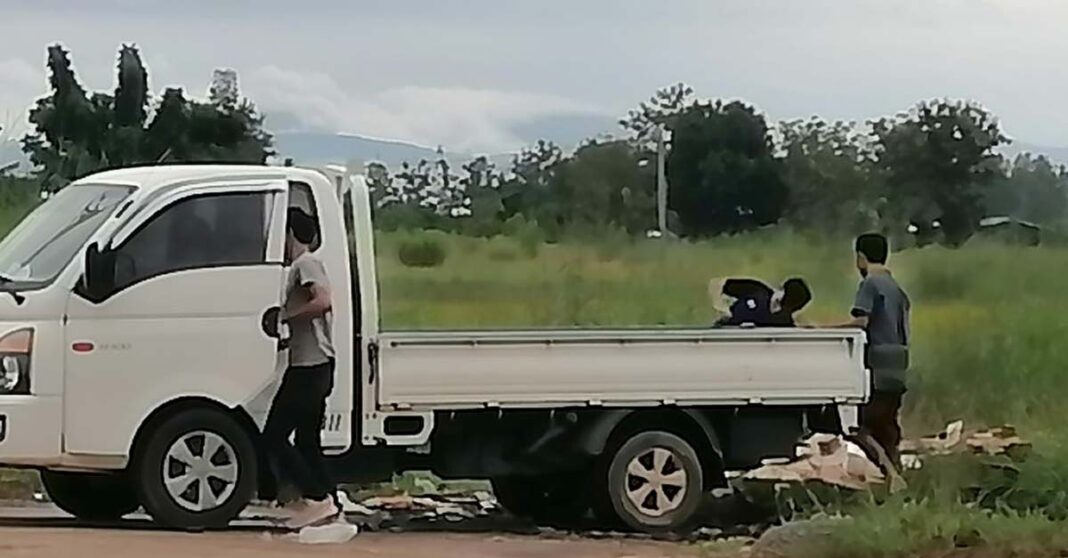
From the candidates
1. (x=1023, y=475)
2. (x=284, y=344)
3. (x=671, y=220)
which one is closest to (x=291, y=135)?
(x=671, y=220)

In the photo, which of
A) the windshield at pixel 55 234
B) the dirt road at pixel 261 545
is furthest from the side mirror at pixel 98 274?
the dirt road at pixel 261 545

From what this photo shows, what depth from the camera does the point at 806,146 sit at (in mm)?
18938

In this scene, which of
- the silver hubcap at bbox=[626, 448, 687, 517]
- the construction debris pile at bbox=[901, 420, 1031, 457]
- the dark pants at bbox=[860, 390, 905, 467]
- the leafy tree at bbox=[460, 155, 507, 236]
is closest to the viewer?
the silver hubcap at bbox=[626, 448, 687, 517]

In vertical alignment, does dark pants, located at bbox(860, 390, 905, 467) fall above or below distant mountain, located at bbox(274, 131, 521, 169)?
below

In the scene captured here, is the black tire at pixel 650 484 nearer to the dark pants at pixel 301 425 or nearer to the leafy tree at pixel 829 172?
the dark pants at pixel 301 425

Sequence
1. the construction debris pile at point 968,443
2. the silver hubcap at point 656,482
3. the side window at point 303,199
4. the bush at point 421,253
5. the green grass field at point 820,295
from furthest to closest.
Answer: the green grass field at point 820,295 < the bush at point 421,253 < the construction debris pile at point 968,443 < the silver hubcap at point 656,482 < the side window at point 303,199

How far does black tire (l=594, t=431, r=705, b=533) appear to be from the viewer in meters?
11.8

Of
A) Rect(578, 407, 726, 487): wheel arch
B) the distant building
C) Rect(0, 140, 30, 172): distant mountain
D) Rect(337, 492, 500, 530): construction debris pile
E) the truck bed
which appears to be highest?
Rect(0, 140, 30, 172): distant mountain

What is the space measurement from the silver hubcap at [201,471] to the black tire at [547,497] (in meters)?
1.93

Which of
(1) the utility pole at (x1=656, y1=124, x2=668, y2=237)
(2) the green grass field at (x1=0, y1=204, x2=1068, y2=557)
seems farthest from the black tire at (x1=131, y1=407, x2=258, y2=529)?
(1) the utility pole at (x1=656, y1=124, x2=668, y2=237)

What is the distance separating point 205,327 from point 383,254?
7.89ft

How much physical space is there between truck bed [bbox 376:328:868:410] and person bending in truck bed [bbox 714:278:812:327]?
1.32 m

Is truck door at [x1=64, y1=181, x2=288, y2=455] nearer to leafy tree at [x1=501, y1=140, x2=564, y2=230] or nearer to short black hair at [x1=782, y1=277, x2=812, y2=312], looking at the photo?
short black hair at [x1=782, y1=277, x2=812, y2=312]

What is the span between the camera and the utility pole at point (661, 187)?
17516 millimetres
